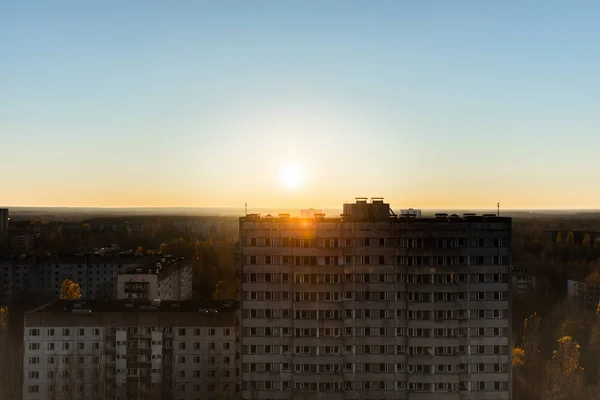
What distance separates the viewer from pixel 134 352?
54.8m

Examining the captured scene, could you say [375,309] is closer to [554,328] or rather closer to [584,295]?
[554,328]

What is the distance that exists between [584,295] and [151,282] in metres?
80.1

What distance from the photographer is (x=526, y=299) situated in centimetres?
10425

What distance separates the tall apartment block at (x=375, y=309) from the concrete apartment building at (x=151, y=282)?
3686cm

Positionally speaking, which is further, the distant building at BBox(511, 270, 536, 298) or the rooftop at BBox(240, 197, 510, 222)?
the distant building at BBox(511, 270, 536, 298)

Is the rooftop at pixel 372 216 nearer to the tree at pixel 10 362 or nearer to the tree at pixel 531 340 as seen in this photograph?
the tree at pixel 531 340

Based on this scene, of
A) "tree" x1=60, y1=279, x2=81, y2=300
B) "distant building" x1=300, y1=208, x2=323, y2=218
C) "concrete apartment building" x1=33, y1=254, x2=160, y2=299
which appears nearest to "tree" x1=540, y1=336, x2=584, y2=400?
"distant building" x1=300, y1=208, x2=323, y2=218

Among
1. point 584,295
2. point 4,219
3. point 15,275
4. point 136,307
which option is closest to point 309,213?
point 136,307

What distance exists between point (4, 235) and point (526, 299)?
144m

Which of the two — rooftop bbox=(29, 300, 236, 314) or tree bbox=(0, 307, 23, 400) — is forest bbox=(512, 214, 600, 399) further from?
tree bbox=(0, 307, 23, 400)

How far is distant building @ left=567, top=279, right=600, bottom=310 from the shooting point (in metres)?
100

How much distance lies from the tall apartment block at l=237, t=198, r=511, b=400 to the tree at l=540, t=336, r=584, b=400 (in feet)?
43.9

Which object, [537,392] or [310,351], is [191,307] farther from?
[537,392]

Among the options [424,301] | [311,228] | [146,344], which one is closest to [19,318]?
[146,344]
